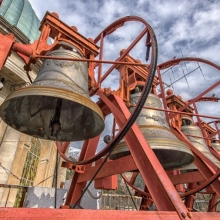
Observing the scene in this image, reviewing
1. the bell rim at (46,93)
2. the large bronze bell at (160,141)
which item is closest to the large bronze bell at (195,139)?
the large bronze bell at (160,141)

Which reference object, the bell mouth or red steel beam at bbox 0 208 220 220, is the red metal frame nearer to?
red steel beam at bbox 0 208 220 220

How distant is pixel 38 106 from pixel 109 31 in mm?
2180

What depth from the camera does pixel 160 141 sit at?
2.45 metres

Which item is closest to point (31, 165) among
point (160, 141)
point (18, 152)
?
point (18, 152)

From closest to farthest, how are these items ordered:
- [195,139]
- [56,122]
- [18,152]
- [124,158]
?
1. [56,122]
2. [124,158]
3. [195,139]
4. [18,152]

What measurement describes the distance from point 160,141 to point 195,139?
2.57 m

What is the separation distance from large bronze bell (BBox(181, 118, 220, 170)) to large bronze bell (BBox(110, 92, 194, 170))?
1.24 meters

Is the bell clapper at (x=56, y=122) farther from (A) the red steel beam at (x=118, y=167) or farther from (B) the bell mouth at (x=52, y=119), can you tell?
(A) the red steel beam at (x=118, y=167)

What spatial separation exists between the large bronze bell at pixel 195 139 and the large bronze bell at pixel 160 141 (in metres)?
1.24

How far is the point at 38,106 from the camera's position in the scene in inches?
97.7

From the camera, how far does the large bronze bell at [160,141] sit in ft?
8.00

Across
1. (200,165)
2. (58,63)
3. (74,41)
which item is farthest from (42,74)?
(200,165)

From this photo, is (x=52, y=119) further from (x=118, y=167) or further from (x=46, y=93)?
(x=118, y=167)

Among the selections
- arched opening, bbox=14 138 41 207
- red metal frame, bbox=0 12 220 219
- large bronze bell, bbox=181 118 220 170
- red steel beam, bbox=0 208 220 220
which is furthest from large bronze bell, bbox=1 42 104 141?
arched opening, bbox=14 138 41 207
